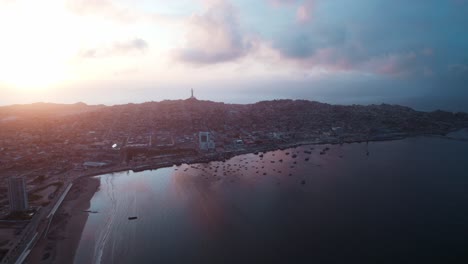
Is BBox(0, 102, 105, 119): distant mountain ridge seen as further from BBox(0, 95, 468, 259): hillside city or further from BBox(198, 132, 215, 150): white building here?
BBox(198, 132, 215, 150): white building

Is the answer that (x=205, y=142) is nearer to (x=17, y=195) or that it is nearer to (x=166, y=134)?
(x=166, y=134)

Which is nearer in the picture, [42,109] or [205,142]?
[205,142]

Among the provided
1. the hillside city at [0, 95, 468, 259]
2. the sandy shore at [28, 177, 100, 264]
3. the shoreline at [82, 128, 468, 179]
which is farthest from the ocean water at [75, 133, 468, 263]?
the hillside city at [0, 95, 468, 259]

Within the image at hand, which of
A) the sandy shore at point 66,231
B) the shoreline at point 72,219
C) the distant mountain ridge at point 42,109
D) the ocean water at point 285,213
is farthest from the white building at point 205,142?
the distant mountain ridge at point 42,109

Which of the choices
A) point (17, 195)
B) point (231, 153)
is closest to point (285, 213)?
point (17, 195)

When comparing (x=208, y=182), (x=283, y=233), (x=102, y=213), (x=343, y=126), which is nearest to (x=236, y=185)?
(x=208, y=182)

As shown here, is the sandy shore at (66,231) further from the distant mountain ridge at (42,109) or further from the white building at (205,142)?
the distant mountain ridge at (42,109)

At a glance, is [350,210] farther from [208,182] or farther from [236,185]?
[208,182]
